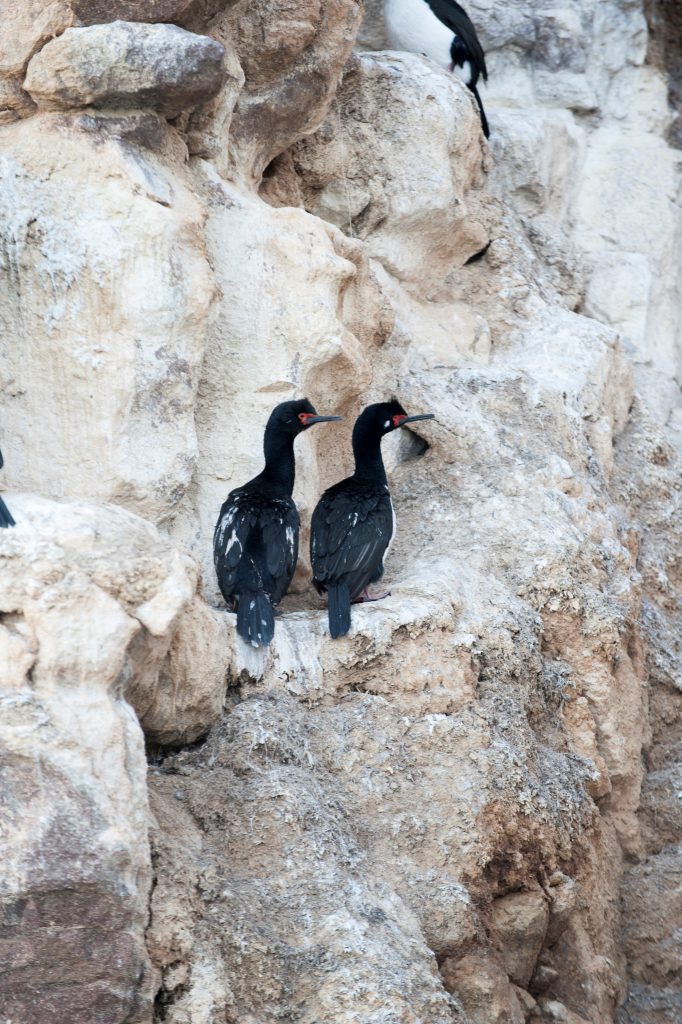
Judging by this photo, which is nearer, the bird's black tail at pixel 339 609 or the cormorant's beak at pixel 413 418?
the bird's black tail at pixel 339 609

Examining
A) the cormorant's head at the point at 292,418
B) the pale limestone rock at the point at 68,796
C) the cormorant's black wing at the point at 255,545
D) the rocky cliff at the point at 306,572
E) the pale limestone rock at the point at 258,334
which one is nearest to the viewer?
the pale limestone rock at the point at 68,796

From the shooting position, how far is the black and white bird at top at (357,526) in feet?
18.0

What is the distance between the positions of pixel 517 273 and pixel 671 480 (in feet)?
4.53

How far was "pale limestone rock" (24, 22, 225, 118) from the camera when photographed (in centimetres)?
550

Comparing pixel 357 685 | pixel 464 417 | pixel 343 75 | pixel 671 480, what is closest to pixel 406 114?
pixel 343 75

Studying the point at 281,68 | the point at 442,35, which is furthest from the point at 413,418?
the point at 442,35

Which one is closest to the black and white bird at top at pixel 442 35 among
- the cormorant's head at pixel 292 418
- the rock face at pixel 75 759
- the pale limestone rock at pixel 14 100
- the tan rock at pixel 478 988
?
the cormorant's head at pixel 292 418

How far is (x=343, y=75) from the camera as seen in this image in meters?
7.48

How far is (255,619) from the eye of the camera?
5121 mm

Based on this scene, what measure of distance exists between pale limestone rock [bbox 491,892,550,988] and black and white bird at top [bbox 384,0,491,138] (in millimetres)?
4549

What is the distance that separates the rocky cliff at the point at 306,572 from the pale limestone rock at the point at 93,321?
0.01 meters

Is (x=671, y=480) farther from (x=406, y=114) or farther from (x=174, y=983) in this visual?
(x=174, y=983)

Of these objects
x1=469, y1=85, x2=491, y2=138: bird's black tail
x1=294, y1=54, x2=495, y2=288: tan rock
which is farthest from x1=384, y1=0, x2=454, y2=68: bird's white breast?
x1=294, y1=54, x2=495, y2=288: tan rock

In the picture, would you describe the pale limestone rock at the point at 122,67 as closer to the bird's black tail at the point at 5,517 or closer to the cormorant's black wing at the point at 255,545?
the cormorant's black wing at the point at 255,545
